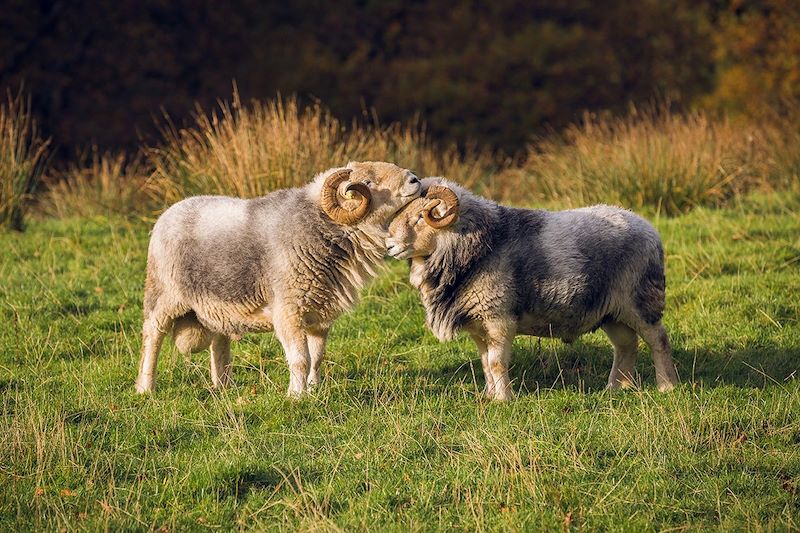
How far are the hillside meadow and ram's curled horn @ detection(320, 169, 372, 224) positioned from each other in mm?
1136

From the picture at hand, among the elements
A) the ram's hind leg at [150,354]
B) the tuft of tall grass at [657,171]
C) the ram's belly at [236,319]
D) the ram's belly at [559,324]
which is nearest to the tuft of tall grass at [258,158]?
the tuft of tall grass at [657,171]

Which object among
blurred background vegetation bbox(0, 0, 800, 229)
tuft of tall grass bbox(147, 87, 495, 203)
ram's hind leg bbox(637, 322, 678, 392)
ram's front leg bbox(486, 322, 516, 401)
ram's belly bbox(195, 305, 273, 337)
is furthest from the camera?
blurred background vegetation bbox(0, 0, 800, 229)

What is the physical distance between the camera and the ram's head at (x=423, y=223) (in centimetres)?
718

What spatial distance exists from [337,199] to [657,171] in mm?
6356

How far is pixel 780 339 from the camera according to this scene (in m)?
8.49

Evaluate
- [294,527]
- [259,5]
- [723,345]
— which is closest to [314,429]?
[294,527]

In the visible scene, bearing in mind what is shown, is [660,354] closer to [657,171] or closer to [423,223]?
[423,223]

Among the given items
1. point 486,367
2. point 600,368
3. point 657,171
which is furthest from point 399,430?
point 657,171

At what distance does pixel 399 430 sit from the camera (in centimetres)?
642

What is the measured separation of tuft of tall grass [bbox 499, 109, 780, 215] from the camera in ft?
41.4

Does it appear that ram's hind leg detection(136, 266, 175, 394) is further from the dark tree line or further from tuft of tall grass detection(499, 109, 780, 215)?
the dark tree line

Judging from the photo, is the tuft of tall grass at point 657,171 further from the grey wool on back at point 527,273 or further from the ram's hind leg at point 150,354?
the ram's hind leg at point 150,354

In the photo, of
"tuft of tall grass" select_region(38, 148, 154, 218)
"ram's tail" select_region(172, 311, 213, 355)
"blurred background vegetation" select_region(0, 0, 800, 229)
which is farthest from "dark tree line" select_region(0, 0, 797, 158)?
"ram's tail" select_region(172, 311, 213, 355)

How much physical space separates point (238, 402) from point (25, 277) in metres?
4.22
